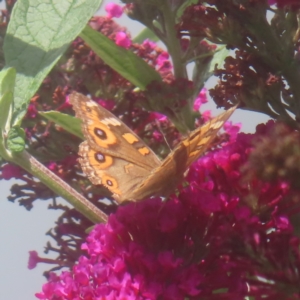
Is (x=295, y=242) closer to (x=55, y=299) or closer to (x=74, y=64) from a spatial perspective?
(x=55, y=299)

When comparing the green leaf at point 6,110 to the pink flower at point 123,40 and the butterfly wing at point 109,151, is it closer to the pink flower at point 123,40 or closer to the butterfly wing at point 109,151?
the butterfly wing at point 109,151

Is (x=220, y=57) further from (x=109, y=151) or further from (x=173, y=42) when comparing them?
(x=109, y=151)

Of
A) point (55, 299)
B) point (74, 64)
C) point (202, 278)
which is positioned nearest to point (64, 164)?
point (74, 64)

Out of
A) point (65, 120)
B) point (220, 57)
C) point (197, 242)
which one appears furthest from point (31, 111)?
point (197, 242)

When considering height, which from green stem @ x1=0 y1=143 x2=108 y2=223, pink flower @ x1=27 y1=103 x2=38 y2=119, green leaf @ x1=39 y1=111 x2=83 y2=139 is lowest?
green stem @ x1=0 y1=143 x2=108 y2=223

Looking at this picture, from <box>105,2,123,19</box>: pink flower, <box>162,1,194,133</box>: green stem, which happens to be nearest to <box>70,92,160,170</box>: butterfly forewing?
<box>162,1,194,133</box>: green stem

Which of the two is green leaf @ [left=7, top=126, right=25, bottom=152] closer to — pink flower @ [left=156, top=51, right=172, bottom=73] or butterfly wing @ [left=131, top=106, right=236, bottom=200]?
butterfly wing @ [left=131, top=106, right=236, bottom=200]
